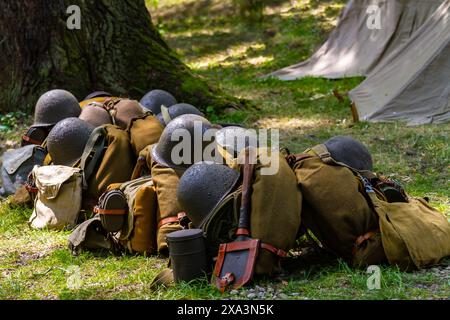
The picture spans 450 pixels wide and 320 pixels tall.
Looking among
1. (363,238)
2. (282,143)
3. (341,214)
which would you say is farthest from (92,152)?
(282,143)

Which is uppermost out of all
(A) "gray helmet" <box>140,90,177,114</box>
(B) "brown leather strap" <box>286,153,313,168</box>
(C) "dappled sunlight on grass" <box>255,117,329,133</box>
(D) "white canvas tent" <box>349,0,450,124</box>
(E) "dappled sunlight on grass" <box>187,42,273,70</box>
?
(B) "brown leather strap" <box>286,153,313,168</box>

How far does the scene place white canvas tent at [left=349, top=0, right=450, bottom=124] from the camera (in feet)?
29.7

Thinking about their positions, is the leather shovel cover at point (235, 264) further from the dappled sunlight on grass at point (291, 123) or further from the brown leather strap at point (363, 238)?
the dappled sunlight on grass at point (291, 123)

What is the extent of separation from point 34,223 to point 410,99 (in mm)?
5259

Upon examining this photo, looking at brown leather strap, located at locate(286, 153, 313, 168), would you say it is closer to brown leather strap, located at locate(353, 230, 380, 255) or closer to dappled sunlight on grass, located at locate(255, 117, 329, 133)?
brown leather strap, located at locate(353, 230, 380, 255)

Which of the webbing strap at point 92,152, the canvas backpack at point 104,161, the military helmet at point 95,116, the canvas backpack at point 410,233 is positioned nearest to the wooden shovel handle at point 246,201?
the canvas backpack at point 410,233

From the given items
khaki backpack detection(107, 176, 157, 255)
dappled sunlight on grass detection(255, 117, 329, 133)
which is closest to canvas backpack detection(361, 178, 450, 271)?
khaki backpack detection(107, 176, 157, 255)

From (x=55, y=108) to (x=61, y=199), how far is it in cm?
131

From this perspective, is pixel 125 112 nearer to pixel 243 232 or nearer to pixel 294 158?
pixel 294 158

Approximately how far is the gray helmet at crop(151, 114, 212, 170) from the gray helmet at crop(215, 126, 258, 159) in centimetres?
20

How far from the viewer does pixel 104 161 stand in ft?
19.6

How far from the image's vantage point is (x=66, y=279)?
481 cm

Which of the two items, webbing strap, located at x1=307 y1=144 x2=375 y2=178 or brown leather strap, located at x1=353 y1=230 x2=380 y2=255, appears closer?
brown leather strap, located at x1=353 y1=230 x2=380 y2=255

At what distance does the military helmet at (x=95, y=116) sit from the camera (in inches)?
261
